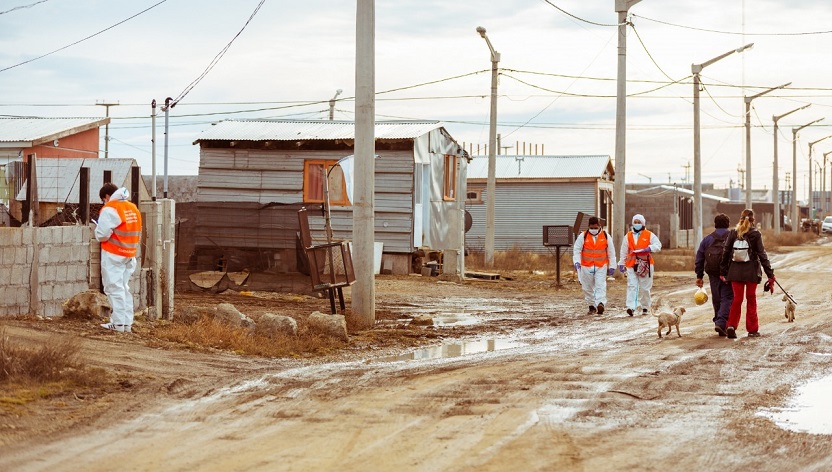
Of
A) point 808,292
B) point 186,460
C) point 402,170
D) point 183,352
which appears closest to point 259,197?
point 402,170

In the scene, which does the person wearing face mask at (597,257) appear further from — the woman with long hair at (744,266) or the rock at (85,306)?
the rock at (85,306)

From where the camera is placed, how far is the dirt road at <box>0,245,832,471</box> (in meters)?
7.32

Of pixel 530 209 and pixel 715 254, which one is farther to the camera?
pixel 530 209

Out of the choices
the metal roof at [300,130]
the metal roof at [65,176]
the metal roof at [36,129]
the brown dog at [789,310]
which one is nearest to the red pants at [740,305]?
the brown dog at [789,310]

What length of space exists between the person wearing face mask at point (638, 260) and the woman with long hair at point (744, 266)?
343cm

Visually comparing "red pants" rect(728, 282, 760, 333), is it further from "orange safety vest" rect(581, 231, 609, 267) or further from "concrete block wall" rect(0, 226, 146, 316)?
"concrete block wall" rect(0, 226, 146, 316)

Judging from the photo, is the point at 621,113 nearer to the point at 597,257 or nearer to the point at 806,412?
the point at 597,257

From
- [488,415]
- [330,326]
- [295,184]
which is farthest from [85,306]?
[295,184]

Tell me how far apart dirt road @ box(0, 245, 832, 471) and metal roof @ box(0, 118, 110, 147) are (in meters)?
28.6

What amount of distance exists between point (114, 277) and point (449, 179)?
66.7ft

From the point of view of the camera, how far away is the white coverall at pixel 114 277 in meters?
13.6

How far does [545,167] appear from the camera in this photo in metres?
48.4

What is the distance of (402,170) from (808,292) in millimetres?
9967

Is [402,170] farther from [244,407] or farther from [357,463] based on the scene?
[357,463]
